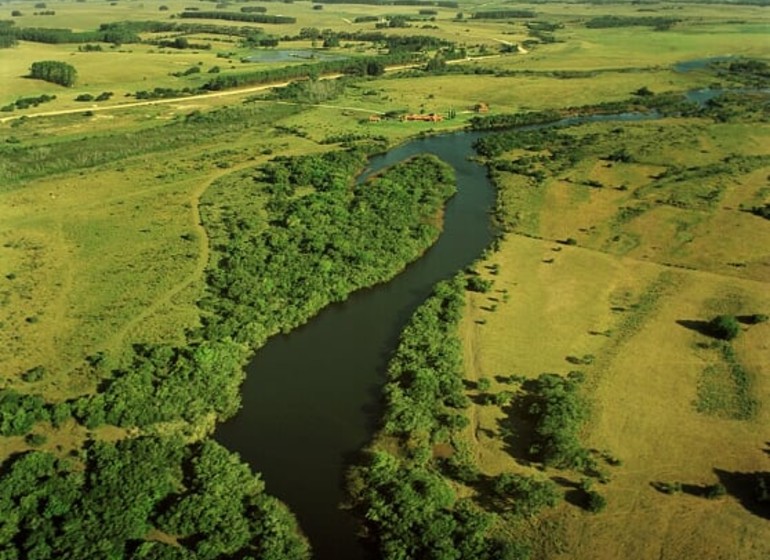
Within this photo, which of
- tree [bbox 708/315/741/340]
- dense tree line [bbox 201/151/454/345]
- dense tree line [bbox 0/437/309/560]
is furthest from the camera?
dense tree line [bbox 201/151/454/345]

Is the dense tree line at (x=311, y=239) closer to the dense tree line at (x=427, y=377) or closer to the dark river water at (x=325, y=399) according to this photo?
the dark river water at (x=325, y=399)

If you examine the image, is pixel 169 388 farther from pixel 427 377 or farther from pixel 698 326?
pixel 698 326

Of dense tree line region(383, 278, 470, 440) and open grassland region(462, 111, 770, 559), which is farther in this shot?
dense tree line region(383, 278, 470, 440)

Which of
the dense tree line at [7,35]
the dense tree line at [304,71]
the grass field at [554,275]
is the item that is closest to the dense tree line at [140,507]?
the grass field at [554,275]

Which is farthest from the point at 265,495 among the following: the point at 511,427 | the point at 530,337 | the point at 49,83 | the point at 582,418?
the point at 49,83

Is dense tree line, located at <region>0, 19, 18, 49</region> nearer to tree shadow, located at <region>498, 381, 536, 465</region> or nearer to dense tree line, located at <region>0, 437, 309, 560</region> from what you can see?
dense tree line, located at <region>0, 437, 309, 560</region>

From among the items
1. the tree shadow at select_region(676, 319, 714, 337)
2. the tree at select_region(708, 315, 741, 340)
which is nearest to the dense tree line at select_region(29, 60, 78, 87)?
Result: the tree shadow at select_region(676, 319, 714, 337)
